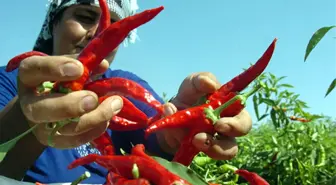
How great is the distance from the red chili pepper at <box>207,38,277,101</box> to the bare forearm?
0.64 metres

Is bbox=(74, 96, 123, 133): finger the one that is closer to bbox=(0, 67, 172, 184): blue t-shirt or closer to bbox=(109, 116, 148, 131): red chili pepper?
bbox=(109, 116, 148, 131): red chili pepper

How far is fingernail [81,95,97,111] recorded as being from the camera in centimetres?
135

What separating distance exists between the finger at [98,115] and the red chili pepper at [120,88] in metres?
0.11

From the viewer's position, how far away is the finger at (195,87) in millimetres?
1766

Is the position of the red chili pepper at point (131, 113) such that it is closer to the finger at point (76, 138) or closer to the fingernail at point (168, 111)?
the fingernail at point (168, 111)

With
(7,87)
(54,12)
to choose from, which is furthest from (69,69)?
(54,12)

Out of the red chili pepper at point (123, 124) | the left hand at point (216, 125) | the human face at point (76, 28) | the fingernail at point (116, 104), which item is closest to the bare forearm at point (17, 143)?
the red chili pepper at point (123, 124)

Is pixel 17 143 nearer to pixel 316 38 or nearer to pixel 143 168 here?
pixel 143 168

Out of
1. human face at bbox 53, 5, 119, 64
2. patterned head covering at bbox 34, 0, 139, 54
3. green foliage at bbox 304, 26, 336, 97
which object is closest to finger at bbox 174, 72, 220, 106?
green foliage at bbox 304, 26, 336, 97

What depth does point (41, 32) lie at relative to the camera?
10.1 feet

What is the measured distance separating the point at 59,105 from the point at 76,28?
1.36 meters

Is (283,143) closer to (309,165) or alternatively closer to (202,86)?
(309,165)

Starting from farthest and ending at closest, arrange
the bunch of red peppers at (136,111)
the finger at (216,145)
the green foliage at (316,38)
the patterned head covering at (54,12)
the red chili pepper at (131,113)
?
the patterned head covering at (54,12) → the red chili pepper at (131,113) → the finger at (216,145) → the green foliage at (316,38) → the bunch of red peppers at (136,111)

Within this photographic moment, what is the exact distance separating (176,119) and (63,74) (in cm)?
49
